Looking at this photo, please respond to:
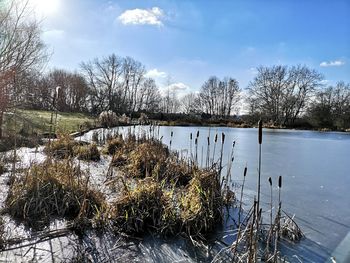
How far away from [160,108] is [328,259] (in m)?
49.8

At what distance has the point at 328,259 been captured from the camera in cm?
316

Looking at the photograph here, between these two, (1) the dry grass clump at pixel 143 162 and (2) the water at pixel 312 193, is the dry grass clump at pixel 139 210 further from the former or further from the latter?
(1) the dry grass clump at pixel 143 162

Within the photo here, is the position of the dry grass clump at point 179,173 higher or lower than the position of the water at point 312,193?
higher

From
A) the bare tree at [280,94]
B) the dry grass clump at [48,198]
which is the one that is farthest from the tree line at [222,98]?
the dry grass clump at [48,198]

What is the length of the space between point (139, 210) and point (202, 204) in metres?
0.77

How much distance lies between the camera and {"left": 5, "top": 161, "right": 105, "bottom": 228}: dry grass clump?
3608mm

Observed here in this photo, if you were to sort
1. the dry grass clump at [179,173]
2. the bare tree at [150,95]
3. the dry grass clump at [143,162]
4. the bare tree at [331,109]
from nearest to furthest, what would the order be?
the dry grass clump at [179,173] → the dry grass clump at [143,162] → the bare tree at [331,109] → the bare tree at [150,95]

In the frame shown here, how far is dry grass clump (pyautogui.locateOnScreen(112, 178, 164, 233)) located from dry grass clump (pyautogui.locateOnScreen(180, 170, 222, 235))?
311 mm

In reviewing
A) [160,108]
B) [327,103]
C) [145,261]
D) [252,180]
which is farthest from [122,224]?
[160,108]

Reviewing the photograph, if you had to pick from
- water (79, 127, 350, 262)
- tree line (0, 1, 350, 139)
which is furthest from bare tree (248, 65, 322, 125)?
water (79, 127, 350, 262)

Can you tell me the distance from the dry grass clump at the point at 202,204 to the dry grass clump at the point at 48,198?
1008 millimetres

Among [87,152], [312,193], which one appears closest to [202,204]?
[312,193]

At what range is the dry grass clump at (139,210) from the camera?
3.62m

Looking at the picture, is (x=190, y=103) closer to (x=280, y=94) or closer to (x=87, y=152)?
(x=280, y=94)
